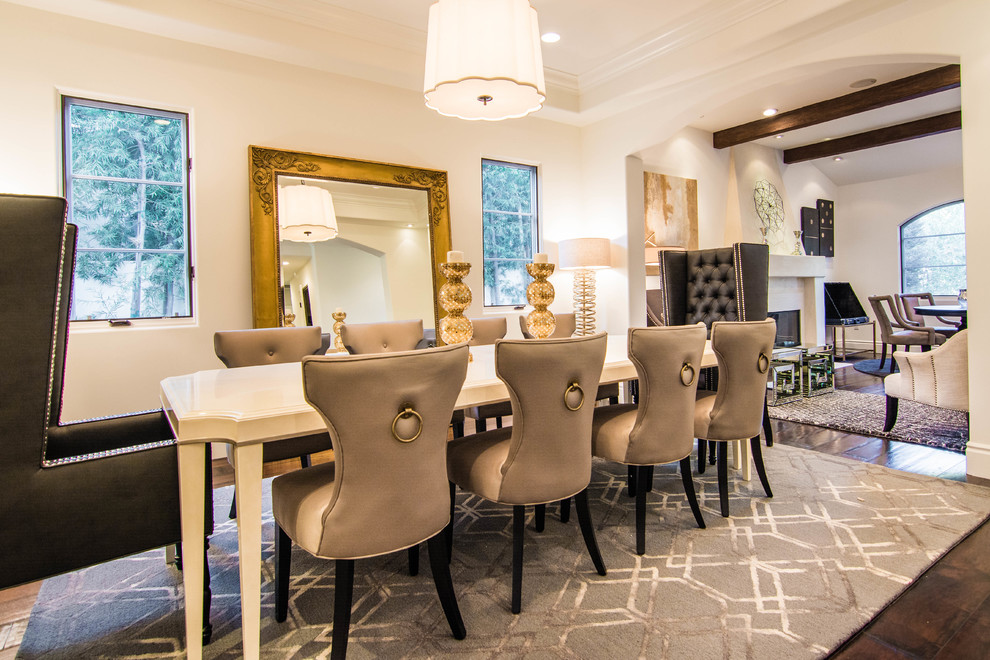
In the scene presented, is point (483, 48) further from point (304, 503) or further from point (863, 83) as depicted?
point (863, 83)

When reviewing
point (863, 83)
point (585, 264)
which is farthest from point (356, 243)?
point (863, 83)

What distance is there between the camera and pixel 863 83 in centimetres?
494

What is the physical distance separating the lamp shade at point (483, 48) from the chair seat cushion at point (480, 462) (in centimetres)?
130

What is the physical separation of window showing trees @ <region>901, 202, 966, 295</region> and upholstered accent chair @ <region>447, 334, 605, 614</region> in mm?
8415

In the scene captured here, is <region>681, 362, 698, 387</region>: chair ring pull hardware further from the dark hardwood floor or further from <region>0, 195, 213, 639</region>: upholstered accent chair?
<region>0, 195, 213, 639</region>: upholstered accent chair

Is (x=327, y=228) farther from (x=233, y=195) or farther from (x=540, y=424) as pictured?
(x=540, y=424)

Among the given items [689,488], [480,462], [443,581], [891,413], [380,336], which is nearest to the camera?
[443,581]

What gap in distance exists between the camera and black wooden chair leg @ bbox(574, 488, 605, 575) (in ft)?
5.62

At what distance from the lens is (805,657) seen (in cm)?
134

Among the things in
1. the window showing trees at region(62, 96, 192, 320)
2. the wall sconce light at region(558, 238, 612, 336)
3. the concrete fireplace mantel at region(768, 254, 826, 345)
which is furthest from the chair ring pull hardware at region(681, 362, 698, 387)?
the concrete fireplace mantel at region(768, 254, 826, 345)

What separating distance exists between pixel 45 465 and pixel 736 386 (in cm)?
222

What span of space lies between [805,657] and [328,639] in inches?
49.9

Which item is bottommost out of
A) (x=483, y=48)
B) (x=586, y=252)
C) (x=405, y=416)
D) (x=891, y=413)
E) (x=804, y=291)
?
(x=891, y=413)

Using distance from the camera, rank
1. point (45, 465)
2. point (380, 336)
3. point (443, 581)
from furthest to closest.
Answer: point (380, 336)
point (443, 581)
point (45, 465)
